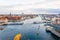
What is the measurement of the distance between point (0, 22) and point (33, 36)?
535 millimetres

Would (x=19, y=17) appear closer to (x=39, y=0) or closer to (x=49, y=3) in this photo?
(x=39, y=0)

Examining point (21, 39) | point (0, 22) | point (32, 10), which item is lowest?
point (21, 39)

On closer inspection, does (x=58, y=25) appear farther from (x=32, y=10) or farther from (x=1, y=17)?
(x=1, y=17)

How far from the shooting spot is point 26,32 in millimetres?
1478

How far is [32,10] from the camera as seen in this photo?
1548mm

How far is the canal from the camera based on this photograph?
146cm

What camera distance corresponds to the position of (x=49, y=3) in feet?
5.09

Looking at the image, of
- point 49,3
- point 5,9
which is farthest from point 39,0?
point 5,9

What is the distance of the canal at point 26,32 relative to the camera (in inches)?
57.6

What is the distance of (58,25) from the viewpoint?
1.49 metres

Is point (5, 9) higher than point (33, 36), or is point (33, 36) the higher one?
point (5, 9)

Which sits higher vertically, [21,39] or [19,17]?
[19,17]

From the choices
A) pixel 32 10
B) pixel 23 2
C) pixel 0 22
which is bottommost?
pixel 0 22

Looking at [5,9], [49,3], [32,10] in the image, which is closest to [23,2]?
[32,10]
